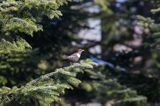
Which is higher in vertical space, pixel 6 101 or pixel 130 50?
pixel 6 101

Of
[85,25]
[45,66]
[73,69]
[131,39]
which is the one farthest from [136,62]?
[73,69]

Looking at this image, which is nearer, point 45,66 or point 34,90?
point 34,90

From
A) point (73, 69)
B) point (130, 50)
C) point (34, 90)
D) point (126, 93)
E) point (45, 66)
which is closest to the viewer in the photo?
point (34, 90)

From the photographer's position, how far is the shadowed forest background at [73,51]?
6.78 m

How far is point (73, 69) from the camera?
269 inches

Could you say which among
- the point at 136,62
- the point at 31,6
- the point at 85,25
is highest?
the point at 31,6

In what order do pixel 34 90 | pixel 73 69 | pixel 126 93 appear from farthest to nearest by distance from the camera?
pixel 126 93 < pixel 73 69 < pixel 34 90

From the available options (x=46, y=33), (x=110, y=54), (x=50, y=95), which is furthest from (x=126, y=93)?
(x=50, y=95)

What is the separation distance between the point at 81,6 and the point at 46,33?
8.59 feet

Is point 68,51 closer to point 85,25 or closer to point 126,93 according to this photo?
point 85,25

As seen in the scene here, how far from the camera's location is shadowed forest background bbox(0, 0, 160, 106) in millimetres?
6781

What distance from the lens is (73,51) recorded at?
1247 cm

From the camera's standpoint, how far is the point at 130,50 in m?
13.2

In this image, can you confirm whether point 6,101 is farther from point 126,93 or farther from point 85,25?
point 85,25
